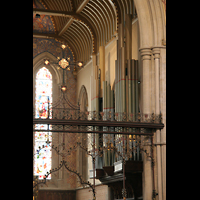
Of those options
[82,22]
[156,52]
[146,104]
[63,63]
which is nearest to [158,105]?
[146,104]

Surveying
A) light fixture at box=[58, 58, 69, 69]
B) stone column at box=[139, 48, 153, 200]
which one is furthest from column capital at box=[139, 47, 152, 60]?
light fixture at box=[58, 58, 69, 69]

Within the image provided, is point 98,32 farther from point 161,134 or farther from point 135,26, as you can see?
point 161,134

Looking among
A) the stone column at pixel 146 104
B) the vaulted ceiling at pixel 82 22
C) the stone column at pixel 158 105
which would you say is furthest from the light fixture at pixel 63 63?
the vaulted ceiling at pixel 82 22

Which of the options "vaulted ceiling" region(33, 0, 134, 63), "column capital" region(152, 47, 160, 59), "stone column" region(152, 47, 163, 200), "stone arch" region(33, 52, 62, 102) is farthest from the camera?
"stone arch" region(33, 52, 62, 102)

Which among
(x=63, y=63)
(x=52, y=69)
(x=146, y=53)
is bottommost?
(x=63, y=63)

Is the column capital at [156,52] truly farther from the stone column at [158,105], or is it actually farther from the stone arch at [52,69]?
the stone arch at [52,69]

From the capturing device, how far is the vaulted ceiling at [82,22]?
1330 centimetres

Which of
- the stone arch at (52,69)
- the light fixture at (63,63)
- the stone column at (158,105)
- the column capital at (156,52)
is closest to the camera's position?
the stone column at (158,105)

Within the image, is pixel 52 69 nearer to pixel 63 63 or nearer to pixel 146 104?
pixel 63 63

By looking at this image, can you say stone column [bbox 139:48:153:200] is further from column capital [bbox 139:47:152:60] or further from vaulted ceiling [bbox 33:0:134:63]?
vaulted ceiling [bbox 33:0:134:63]

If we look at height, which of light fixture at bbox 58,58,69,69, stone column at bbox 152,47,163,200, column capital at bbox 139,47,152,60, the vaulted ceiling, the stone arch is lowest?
stone column at bbox 152,47,163,200

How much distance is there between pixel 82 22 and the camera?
48.7ft

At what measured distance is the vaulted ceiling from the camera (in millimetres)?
13297
